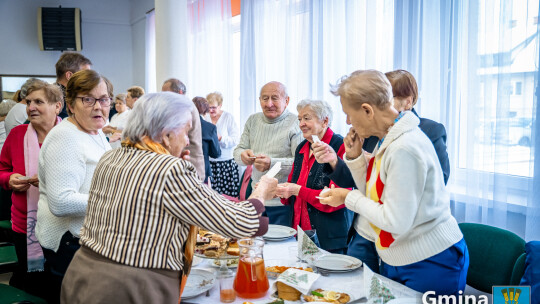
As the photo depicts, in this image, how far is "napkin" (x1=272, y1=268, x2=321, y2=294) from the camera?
1402mm

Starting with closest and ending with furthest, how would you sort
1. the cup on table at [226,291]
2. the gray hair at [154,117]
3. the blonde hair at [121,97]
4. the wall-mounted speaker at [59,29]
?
the gray hair at [154,117] → the cup on table at [226,291] → the blonde hair at [121,97] → the wall-mounted speaker at [59,29]

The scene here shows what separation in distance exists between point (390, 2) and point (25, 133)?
262cm

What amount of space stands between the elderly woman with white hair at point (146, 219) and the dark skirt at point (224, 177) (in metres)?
3.66

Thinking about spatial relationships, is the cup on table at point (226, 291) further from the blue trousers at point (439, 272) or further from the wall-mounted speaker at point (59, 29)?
the wall-mounted speaker at point (59, 29)

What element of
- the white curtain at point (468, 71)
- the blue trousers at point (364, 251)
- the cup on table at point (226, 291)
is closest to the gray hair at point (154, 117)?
the cup on table at point (226, 291)

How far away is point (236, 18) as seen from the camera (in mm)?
5875

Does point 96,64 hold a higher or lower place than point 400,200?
higher

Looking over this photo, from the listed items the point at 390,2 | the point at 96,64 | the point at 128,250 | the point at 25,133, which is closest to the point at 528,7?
the point at 390,2

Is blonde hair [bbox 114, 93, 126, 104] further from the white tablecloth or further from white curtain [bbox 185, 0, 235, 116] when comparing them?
the white tablecloth

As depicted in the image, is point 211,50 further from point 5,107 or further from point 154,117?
point 154,117

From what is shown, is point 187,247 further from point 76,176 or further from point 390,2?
point 390,2

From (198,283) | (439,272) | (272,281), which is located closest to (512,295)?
(439,272)

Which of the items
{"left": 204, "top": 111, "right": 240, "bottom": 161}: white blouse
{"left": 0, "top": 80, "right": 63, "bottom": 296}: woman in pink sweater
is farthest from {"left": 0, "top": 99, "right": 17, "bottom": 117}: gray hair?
{"left": 0, "top": 80, "right": 63, "bottom": 296}: woman in pink sweater

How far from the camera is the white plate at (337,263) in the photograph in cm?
162
